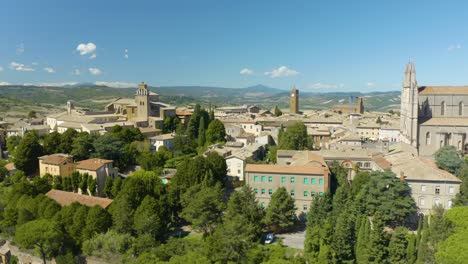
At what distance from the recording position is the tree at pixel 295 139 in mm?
53812

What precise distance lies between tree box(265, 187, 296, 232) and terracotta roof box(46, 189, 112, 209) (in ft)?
53.7

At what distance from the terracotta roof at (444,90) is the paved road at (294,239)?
38.4 m

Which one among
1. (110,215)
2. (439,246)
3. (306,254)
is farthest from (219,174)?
(439,246)

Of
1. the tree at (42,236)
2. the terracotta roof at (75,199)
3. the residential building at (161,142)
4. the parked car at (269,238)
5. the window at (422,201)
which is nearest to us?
the tree at (42,236)

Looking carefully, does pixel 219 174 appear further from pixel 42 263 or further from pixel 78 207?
pixel 42 263

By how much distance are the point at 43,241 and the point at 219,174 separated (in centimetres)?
1980

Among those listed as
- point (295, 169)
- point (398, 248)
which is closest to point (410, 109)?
point (295, 169)

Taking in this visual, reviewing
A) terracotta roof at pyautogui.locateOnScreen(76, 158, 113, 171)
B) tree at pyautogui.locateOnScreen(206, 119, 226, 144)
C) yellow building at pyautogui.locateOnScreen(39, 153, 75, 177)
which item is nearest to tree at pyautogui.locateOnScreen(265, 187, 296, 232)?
terracotta roof at pyautogui.locateOnScreen(76, 158, 113, 171)

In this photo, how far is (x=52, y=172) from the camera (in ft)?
145

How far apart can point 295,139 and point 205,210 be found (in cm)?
2424

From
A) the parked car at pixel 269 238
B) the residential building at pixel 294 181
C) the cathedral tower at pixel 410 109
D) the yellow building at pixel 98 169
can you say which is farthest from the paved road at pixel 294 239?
the cathedral tower at pixel 410 109

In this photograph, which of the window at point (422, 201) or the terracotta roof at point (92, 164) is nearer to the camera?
the window at point (422, 201)

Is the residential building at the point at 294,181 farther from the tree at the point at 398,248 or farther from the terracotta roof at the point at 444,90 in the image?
the terracotta roof at the point at 444,90

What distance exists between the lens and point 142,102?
72250mm
